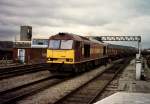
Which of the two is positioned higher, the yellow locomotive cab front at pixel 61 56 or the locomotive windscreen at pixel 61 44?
the locomotive windscreen at pixel 61 44

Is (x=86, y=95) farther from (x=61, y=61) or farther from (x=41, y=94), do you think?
(x=61, y=61)

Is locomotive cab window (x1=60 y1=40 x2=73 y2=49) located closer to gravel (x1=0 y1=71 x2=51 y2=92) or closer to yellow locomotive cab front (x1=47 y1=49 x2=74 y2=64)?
yellow locomotive cab front (x1=47 y1=49 x2=74 y2=64)

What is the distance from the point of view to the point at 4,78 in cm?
2200

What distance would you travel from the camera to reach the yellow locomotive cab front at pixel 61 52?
23.8 metres

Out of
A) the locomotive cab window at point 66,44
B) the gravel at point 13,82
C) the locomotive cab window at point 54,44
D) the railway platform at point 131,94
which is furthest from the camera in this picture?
the locomotive cab window at point 54,44

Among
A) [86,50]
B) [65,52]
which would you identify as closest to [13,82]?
[65,52]

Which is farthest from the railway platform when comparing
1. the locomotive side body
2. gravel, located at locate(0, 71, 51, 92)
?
gravel, located at locate(0, 71, 51, 92)

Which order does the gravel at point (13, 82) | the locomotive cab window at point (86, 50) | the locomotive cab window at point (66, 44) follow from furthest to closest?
the locomotive cab window at point (86, 50) → the locomotive cab window at point (66, 44) → the gravel at point (13, 82)

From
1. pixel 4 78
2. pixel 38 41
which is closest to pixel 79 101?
pixel 4 78

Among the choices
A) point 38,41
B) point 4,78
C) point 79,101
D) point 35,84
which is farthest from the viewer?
point 38,41

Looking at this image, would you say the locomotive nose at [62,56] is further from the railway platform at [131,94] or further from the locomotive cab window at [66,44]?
the railway platform at [131,94]

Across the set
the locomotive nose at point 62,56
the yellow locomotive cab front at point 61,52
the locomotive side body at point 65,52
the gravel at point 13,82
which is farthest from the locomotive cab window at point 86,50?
the gravel at point 13,82

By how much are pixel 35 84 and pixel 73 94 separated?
173 inches

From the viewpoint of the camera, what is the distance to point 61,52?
78.9 feet
